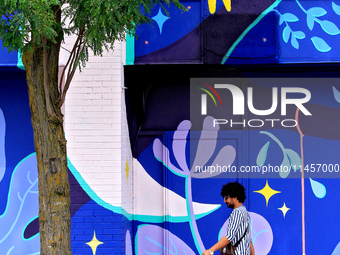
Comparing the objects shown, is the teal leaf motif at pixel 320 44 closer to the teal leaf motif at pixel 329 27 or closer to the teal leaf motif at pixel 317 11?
the teal leaf motif at pixel 329 27

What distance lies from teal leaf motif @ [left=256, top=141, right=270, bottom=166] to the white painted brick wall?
7.03 ft

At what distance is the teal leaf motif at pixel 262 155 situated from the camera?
5.28 metres

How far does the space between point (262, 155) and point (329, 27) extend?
2171 millimetres

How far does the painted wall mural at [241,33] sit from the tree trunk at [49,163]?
79.0 inches

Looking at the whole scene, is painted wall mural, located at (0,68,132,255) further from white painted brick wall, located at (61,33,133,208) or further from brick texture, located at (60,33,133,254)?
white painted brick wall, located at (61,33,133,208)

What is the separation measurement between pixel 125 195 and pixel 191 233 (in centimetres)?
126

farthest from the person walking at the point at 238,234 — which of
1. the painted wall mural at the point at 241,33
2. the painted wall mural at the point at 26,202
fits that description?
the painted wall mural at the point at 241,33

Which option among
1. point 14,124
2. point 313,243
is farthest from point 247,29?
point 14,124

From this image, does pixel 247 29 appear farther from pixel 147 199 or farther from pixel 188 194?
pixel 147 199

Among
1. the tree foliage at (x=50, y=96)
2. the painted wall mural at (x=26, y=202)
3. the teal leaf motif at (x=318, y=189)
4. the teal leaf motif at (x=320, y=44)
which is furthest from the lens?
the teal leaf motif at (x=318, y=189)

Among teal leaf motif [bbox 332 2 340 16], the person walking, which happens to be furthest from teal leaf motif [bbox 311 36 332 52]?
the person walking

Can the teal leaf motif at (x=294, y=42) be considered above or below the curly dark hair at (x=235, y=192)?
above

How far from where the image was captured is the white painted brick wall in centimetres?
466

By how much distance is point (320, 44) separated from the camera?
16.1ft
